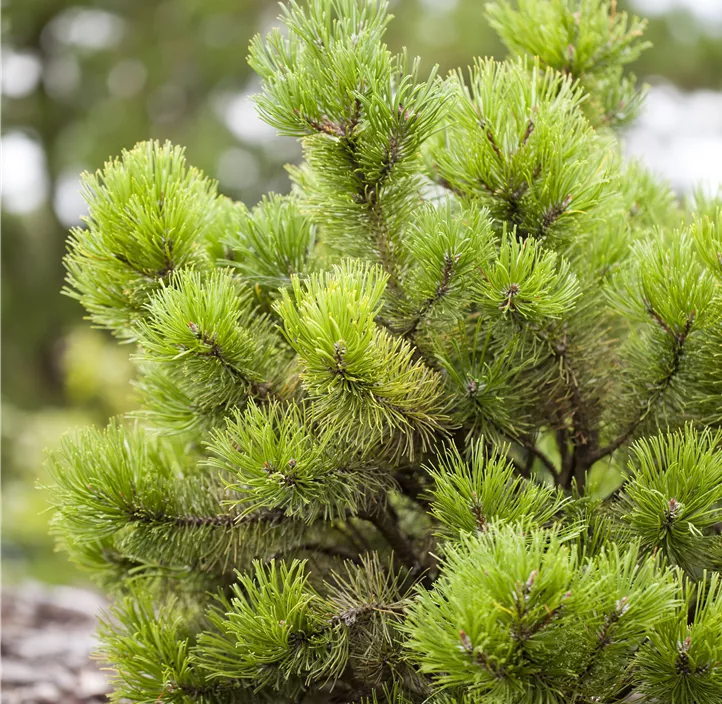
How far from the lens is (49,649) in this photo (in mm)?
1666

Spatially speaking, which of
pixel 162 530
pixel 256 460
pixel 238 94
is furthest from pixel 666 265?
pixel 238 94

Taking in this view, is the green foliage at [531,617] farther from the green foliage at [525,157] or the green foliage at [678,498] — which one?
the green foliage at [525,157]

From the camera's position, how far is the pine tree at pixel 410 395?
24.3 inches

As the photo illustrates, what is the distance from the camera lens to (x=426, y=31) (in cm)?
451

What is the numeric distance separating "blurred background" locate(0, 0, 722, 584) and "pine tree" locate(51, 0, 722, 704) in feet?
12.3

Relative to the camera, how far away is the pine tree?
2.03ft

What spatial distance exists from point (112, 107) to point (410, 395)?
512 cm

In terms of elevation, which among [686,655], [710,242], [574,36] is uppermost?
[574,36]

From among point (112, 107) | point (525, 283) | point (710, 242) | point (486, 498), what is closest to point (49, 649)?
point (486, 498)

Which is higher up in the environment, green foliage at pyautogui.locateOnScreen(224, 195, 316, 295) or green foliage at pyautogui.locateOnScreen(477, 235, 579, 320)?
green foliage at pyautogui.locateOnScreen(224, 195, 316, 295)

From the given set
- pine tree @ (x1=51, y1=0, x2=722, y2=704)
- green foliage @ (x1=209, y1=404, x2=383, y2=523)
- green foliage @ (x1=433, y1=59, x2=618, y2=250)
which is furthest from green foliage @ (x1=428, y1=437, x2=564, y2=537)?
green foliage @ (x1=433, y1=59, x2=618, y2=250)

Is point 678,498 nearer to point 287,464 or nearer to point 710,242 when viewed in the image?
point 710,242

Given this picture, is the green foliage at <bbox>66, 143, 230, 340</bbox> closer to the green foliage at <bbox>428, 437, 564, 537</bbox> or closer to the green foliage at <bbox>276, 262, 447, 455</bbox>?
the green foliage at <bbox>276, 262, 447, 455</bbox>

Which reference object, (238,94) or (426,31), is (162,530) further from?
(238,94)
